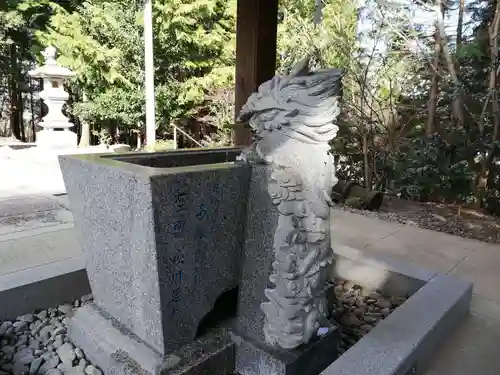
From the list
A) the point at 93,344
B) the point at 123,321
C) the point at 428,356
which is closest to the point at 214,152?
the point at 123,321

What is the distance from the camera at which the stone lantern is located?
8.02 m

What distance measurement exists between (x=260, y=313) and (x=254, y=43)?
2.05 m

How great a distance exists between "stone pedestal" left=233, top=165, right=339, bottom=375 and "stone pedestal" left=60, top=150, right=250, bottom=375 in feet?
0.14

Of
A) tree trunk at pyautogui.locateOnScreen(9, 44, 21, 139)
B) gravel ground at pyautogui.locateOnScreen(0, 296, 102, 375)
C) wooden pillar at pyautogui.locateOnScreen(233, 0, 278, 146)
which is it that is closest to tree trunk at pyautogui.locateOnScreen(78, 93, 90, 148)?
tree trunk at pyautogui.locateOnScreen(9, 44, 21, 139)

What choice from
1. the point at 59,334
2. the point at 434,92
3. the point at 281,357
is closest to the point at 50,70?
the point at 434,92

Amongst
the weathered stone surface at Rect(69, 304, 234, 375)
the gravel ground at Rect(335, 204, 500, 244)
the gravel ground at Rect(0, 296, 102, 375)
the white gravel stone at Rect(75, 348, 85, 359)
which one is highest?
the weathered stone surface at Rect(69, 304, 234, 375)

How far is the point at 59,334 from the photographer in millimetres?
1673

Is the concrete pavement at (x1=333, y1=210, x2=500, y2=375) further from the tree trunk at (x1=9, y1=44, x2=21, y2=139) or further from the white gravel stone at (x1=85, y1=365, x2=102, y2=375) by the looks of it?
the tree trunk at (x1=9, y1=44, x2=21, y2=139)

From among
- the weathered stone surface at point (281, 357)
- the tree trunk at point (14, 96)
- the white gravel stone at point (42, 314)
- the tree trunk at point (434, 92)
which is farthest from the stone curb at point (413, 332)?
the tree trunk at point (14, 96)

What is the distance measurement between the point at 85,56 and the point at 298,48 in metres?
5.41

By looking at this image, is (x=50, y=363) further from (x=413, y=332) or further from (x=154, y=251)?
(x=413, y=332)

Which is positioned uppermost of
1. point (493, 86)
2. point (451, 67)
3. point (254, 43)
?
point (451, 67)

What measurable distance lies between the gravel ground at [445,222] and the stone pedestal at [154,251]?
9.30ft

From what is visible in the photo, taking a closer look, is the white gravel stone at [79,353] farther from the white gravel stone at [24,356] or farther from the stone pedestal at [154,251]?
the white gravel stone at [24,356]
